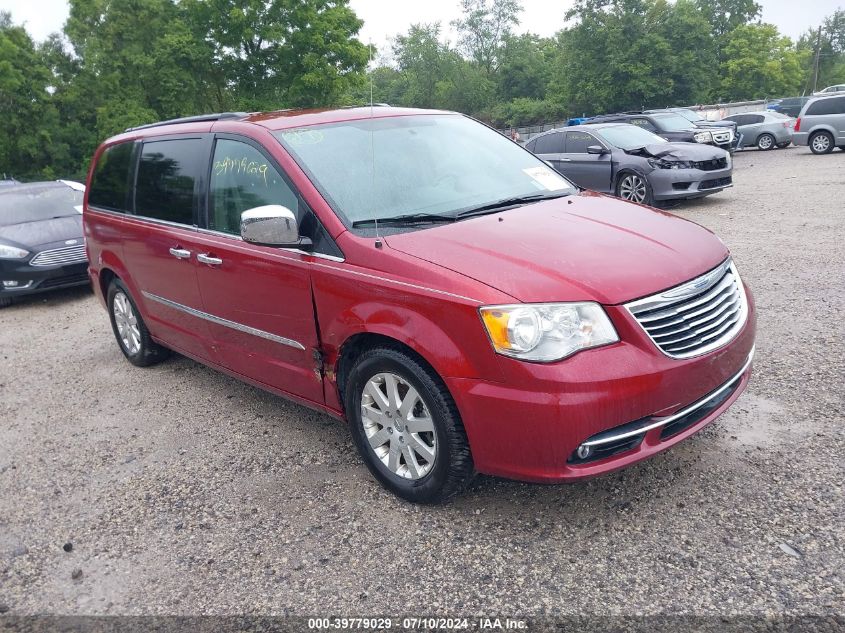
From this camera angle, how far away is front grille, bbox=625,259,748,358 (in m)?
2.82

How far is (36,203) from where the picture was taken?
9.81m

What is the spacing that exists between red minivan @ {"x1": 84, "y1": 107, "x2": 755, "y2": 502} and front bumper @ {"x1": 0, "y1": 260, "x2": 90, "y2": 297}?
482 cm

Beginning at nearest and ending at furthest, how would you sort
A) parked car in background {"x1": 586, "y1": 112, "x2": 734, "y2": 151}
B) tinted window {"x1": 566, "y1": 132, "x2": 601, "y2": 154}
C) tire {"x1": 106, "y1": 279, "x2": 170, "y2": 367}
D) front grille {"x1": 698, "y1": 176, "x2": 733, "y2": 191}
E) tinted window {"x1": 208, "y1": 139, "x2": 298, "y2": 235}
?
1. tinted window {"x1": 208, "y1": 139, "x2": 298, "y2": 235}
2. tire {"x1": 106, "y1": 279, "x2": 170, "y2": 367}
3. front grille {"x1": 698, "y1": 176, "x2": 733, "y2": 191}
4. tinted window {"x1": 566, "y1": 132, "x2": 601, "y2": 154}
5. parked car in background {"x1": 586, "y1": 112, "x2": 734, "y2": 151}

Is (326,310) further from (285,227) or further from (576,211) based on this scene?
(576,211)

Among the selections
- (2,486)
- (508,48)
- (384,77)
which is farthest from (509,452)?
(508,48)

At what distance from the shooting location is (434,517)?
323 centimetres

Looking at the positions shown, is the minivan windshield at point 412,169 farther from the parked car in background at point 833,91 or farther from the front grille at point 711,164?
the parked car in background at point 833,91

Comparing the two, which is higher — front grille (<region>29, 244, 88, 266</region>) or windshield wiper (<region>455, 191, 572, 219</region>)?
windshield wiper (<region>455, 191, 572, 219</region>)

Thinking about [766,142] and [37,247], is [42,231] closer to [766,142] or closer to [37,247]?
[37,247]

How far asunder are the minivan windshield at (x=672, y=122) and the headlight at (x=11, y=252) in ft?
47.6

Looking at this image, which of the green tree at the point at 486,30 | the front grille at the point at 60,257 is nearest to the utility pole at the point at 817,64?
the green tree at the point at 486,30

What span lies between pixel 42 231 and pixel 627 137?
9286 millimetres

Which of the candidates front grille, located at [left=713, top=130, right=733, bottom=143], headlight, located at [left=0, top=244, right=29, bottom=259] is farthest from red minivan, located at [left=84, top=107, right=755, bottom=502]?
front grille, located at [left=713, top=130, right=733, bottom=143]

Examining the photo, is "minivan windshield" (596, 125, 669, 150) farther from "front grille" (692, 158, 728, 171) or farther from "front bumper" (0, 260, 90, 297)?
"front bumper" (0, 260, 90, 297)
